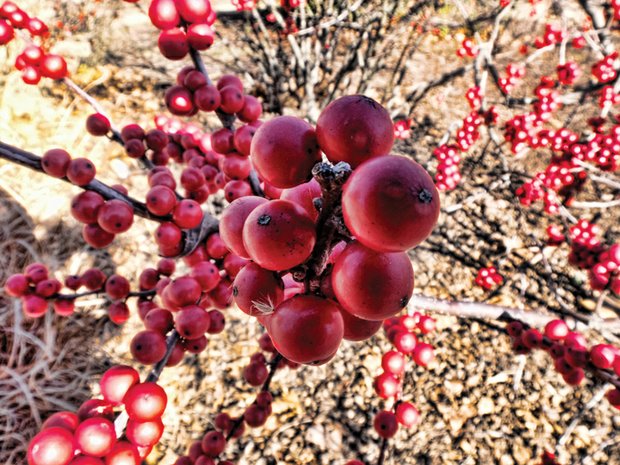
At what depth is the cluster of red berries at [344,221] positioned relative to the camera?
2.04ft

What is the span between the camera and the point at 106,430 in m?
1.18

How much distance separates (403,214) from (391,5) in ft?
16.8

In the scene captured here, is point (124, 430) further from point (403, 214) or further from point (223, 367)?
point (223, 367)

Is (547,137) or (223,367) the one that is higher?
(547,137)

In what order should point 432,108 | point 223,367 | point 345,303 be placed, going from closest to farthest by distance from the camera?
point 345,303, point 223,367, point 432,108

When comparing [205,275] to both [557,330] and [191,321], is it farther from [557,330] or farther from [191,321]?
[557,330]

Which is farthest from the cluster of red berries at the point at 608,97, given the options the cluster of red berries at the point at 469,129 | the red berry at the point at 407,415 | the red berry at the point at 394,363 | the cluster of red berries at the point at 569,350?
the red berry at the point at 407,415

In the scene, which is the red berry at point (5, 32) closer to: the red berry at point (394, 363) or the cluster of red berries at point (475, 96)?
the red berry at point (394, 363)

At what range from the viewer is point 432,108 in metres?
6.10

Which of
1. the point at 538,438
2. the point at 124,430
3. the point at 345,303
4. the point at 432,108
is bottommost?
the point at 538,438

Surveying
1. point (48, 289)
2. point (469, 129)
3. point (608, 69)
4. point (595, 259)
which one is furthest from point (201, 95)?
point (608, 69)

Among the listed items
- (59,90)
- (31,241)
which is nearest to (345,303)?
(31,241)

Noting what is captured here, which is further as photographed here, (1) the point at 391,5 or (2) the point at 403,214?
(1) the point at 391,5

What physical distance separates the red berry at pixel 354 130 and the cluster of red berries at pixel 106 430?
3.76 feet
